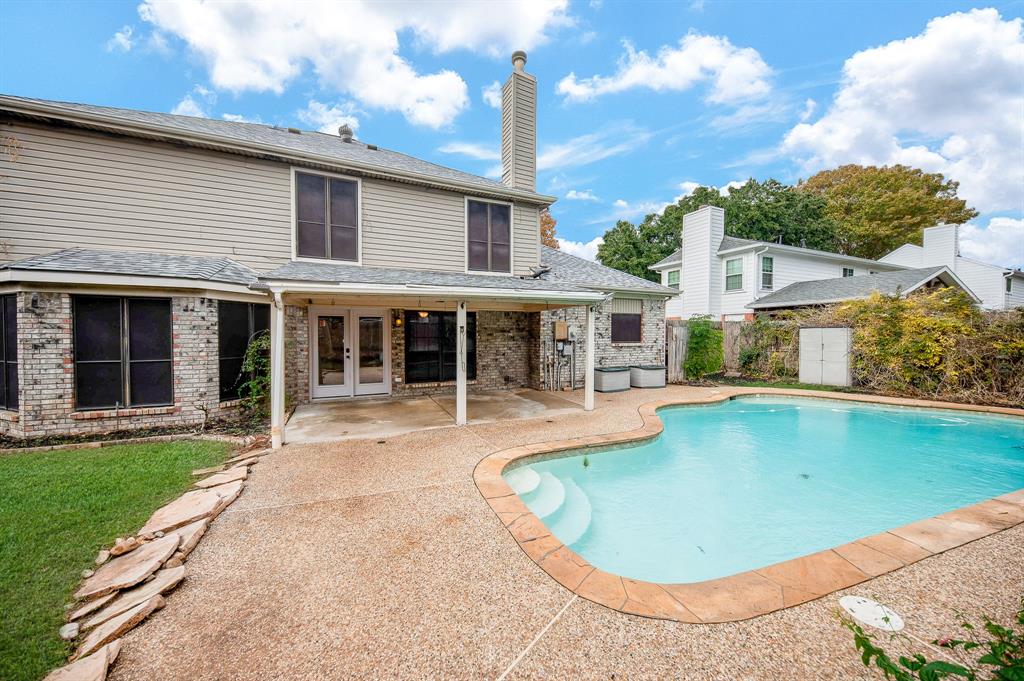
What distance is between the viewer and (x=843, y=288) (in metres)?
14.5

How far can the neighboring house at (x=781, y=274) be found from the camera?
582 inches

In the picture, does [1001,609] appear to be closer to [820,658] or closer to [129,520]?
[820,658]

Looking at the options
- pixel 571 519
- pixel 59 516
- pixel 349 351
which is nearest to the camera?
pixel 59 516

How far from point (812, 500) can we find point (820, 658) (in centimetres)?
379

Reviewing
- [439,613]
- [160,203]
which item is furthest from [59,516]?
[160,203]

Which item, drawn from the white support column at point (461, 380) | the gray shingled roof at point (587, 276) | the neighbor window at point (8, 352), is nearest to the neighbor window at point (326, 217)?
the white support column at point (461, 380)

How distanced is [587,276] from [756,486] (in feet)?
22.3

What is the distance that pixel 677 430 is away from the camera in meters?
7.43

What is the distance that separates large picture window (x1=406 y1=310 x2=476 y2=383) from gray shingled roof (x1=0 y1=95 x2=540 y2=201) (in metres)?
3.17

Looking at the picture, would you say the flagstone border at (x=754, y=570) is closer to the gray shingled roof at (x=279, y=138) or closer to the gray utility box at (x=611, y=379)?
the gray utility box at (x=611, y=379)

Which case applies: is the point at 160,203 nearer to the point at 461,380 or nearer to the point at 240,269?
the point at 240,269

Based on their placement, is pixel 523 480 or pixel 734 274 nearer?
pixel 523 480

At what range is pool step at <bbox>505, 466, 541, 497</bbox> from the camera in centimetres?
449

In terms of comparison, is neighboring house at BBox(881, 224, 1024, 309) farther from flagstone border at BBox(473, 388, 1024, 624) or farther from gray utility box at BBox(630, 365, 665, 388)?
flagstone border at BBox(473, 388, 1024, 624)
